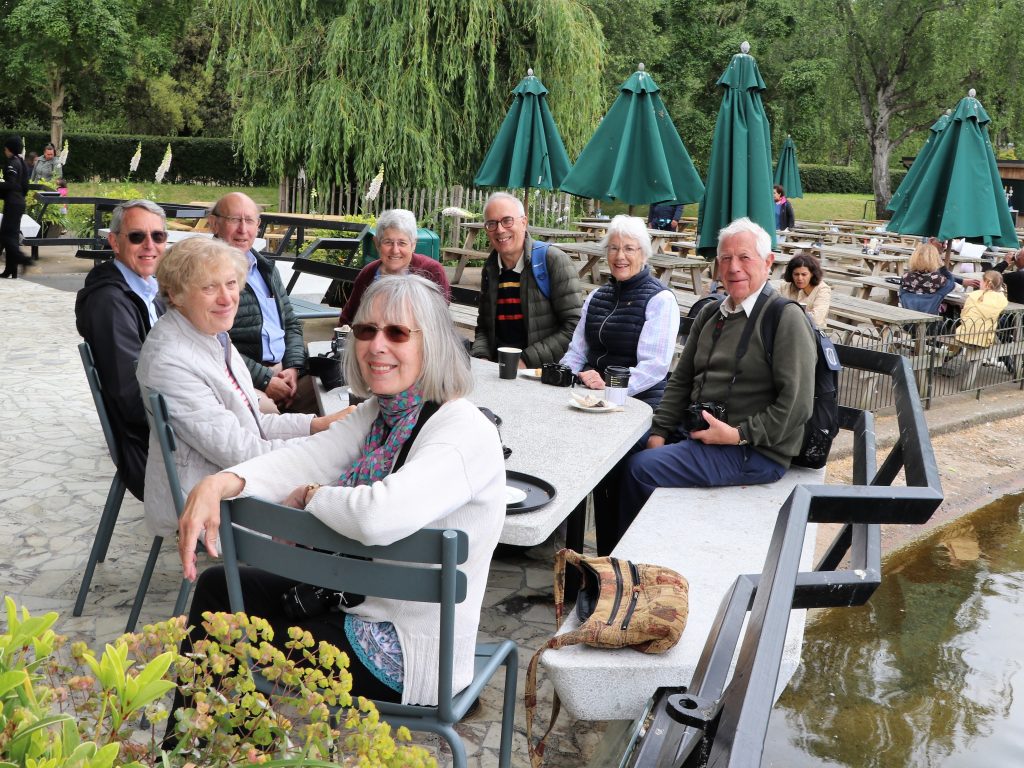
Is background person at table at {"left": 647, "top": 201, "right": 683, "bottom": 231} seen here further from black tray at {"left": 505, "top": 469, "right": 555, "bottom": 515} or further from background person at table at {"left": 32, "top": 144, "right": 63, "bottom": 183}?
black tray at {"left": 505, "top": 469, "right": 555, "bottom": 515}

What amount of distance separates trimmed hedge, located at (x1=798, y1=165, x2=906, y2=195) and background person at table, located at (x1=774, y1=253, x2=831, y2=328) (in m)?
36.5

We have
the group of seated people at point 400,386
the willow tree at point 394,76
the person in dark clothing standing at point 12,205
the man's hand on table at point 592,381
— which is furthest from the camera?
the willow tree at point 394,76

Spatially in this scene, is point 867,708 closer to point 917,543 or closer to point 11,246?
point 917,543

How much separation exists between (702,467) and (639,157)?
15.3 feet

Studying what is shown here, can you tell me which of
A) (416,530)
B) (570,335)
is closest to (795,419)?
(570,335)

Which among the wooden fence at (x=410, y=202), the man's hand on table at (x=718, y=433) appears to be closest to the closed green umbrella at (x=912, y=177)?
the wooden fence at (x=410, y=202)

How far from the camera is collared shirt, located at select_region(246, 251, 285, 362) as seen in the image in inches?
203

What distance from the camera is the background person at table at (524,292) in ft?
17.7

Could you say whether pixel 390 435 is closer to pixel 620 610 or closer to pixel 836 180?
pixel 620 610

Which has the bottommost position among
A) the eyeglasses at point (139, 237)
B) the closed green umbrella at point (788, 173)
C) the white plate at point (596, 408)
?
the white plate at point (596, 408)

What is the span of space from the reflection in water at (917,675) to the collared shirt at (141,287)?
299 centimetres

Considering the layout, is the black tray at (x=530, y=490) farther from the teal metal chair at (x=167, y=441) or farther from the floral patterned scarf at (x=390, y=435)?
the teal metal chair at (x=167, y=441)

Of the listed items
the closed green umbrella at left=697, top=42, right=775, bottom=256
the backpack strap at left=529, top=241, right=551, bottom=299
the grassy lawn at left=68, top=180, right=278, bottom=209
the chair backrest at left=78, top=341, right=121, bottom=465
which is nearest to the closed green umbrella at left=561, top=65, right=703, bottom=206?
the closed green umbrella at left=697, top=42, right=775, bottom=256

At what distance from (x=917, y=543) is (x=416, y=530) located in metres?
4.71
